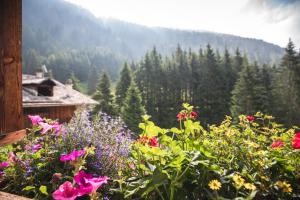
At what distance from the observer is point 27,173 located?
178 cm

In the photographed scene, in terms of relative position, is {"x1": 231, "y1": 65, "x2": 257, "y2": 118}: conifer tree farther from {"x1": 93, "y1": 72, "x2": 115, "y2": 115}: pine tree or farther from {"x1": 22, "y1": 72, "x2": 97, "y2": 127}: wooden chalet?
{"x1": 22, "y1": 72, "x2": 97, "y2": 127}: wooden chalet

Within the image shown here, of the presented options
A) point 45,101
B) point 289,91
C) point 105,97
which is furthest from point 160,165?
point 289,91

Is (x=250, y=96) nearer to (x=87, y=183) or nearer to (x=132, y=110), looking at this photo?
(x=132, y=110)

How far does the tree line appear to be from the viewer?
33812mm

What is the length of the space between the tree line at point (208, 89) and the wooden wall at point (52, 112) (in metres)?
A: 11.9

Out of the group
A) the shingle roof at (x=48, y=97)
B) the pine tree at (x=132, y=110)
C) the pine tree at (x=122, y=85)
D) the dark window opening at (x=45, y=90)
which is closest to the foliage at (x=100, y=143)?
the shingle roof at (x=48, y=97)

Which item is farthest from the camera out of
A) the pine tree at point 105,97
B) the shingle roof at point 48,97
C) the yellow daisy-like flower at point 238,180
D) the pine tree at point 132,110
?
the pine tree at point 132,110

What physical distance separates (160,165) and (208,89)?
44837 mm

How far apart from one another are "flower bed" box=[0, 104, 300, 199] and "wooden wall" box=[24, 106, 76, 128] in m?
15.4

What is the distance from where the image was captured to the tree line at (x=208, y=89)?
111ft

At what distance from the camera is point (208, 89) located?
45.1 meters

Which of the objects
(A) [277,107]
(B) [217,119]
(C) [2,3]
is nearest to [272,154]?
(C) [2,3]

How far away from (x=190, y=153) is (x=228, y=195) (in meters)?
0.27

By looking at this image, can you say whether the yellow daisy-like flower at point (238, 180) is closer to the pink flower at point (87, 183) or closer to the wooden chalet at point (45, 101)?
the pink flower at point (87, 183)
